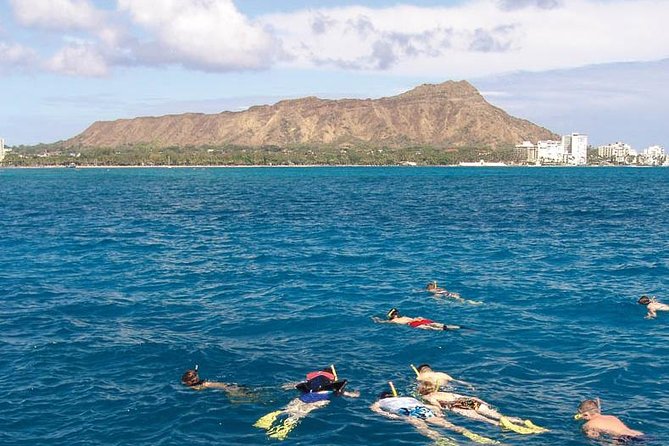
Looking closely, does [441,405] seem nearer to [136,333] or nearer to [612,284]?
[136,333]

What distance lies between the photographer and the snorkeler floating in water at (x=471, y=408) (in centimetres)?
2014

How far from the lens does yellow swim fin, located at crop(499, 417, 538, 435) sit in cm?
1988

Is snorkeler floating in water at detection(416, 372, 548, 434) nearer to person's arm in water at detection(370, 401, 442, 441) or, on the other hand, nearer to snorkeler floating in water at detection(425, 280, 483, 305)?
person's arm in water at detection(370, 401, 442, 441)

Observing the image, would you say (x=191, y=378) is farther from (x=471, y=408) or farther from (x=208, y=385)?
(x=471, y=408)

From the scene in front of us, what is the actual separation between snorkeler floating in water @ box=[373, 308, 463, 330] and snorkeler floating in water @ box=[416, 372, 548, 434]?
26.9 ft

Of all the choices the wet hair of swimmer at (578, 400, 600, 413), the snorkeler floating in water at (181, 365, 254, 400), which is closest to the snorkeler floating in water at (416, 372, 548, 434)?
the wet hair of swimmer at (578, 400, 600, 413)

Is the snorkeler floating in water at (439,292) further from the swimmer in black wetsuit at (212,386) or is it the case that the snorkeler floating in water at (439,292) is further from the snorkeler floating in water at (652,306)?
the swimmer in black wetsuit at (212,386)

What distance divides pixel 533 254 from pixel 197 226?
135 feet

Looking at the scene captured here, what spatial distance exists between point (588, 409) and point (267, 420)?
10.4m

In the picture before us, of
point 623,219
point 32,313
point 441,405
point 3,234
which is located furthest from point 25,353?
point 623,219

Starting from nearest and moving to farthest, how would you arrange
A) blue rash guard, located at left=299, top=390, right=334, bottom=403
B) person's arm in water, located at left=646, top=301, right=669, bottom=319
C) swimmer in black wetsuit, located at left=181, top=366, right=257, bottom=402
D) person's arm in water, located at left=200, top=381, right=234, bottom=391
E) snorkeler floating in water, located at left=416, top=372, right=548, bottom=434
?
snorkeler floating in water, located at left=416, top=372, right=548, bottom=434
blue rash guard, located at left=299, top=390, right=334, bottom=403
swimmer in black wetsuit, located at left=181, top=366, right=257, bottom=402
person's arm in water, located at left=200, top=381, right=234, bottom=391
person's arm in water, located at left=646, top=301, right=669, bottom=319

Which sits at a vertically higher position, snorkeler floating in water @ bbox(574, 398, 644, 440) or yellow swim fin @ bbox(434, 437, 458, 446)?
snorkeler floating in water @ bbox(574, 398, 644, 440)

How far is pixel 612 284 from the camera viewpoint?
136 ft

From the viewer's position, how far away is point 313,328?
106 feet
